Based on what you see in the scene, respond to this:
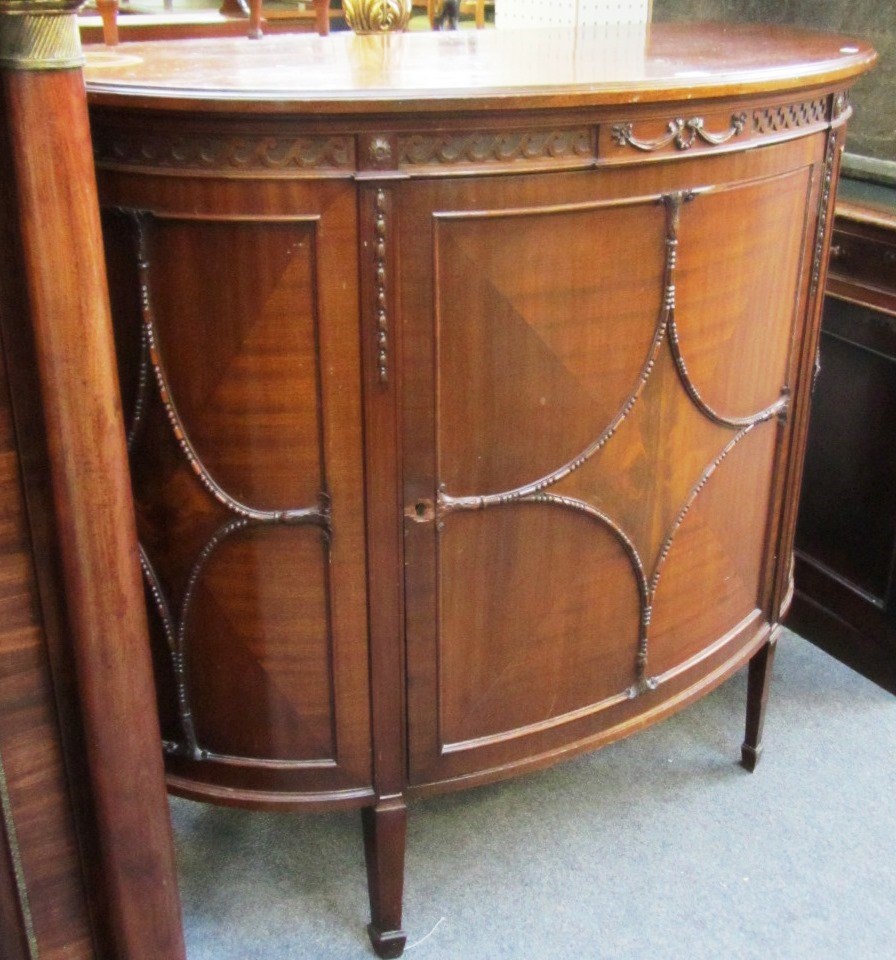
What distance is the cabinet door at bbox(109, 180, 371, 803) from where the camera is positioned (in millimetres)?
1014

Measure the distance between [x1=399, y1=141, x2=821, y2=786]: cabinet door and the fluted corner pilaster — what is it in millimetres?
330

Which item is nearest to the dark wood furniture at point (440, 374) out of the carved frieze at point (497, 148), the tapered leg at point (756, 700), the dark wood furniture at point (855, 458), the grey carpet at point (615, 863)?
the carved frieze at point (497, 148)

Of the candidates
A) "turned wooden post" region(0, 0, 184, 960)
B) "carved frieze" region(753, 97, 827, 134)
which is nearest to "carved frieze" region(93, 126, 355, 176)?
"turned wooden post" region(0, 0, 184, 960)

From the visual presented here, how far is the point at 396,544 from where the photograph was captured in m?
1.14

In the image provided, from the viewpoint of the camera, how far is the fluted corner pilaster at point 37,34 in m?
0.75

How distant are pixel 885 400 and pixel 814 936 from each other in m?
0.82

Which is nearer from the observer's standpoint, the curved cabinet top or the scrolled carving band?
the curved cabinet top

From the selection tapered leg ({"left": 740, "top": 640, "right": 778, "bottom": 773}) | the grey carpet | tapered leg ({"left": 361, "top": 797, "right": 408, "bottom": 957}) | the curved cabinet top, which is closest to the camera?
the curved cabinet top

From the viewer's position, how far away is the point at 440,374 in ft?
3.56

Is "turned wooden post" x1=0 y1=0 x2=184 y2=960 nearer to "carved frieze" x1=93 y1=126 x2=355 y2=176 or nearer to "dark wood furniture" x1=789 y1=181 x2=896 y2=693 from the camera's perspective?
"carved frieze" x1=93 y1=126 x2=355 y2=176

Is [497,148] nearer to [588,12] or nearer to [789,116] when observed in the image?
[789,116]

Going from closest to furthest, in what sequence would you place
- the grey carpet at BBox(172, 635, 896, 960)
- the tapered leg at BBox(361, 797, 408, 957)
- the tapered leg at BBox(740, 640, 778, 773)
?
the tapered leg at BBox(361, 797, 408, 957)
the grey carpet at BBox(172, 635, 896, 960)
the tapered leg at BBox(740, 640, 778, 773)

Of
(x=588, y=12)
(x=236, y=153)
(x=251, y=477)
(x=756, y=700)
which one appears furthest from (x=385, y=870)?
(x=588, y=12)

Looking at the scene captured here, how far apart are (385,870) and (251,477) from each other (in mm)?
520
